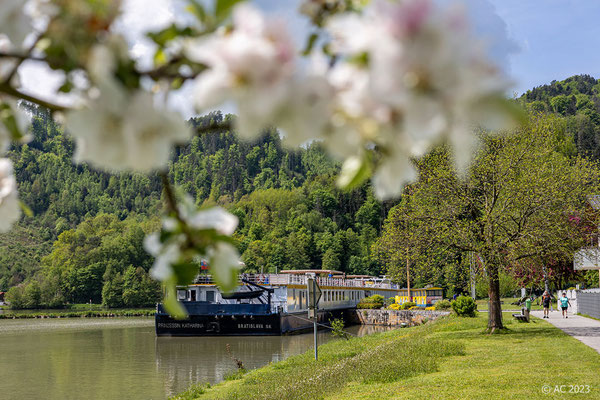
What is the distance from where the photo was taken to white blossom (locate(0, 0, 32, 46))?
777mm

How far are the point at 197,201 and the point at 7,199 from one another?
4573 inches

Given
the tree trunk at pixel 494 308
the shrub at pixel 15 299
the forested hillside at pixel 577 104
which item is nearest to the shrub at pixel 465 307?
the tree trunk at pixel 494 308

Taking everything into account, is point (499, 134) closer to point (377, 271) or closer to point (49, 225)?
point (377, 271)

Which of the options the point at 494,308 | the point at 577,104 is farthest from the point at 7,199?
the point at 577,104

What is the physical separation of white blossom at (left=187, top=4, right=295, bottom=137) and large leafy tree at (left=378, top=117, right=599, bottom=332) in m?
16.6

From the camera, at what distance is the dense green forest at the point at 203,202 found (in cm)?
8269

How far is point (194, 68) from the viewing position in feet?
2.73

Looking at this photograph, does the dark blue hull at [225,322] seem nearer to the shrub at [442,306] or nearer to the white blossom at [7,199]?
the shrub at [442,306]

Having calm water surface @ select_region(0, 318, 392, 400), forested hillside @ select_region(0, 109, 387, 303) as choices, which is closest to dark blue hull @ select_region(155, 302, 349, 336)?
calm water surface @ select_region(0, 318, 392, 400)

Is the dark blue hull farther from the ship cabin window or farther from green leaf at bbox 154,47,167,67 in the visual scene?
green leaf at bbox 154,47,167,67

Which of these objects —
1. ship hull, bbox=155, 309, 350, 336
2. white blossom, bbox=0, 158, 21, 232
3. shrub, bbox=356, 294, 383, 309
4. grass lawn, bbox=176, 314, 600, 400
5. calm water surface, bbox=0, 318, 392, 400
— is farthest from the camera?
shrub, bbox=356, 294, 383, 309

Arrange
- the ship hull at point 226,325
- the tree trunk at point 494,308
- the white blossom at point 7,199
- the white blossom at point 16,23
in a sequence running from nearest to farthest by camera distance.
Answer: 1. the white blossom at point 16,23
2. the white blossom at point 7,199
3. the tree trunk at point 494,308
4. the ship hull at point 226,325

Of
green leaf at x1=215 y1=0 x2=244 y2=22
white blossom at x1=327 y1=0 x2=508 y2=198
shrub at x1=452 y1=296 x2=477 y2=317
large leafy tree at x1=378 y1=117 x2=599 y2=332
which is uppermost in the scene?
large leafy tree at x1=378 y1=117 x2=599 y2=332

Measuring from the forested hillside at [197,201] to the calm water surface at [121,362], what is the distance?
2299cm
